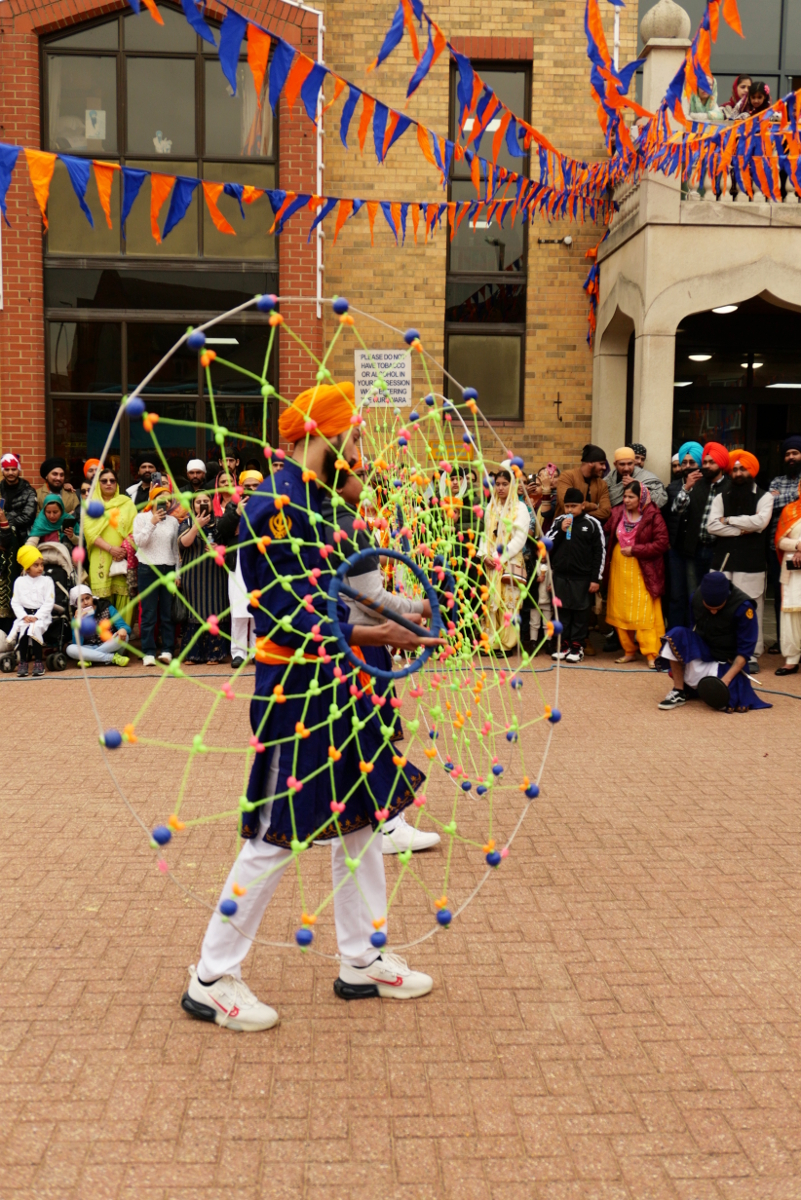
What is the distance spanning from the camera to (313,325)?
12922mm

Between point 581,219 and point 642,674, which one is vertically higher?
point 581,219

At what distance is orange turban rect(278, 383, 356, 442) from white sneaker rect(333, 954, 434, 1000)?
1980 mm

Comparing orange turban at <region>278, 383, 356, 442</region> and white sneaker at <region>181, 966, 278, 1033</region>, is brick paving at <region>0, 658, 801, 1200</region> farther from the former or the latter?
orange turban at <region>278, 383, 356, 442</region>

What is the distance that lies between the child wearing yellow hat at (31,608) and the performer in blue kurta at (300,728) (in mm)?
7270

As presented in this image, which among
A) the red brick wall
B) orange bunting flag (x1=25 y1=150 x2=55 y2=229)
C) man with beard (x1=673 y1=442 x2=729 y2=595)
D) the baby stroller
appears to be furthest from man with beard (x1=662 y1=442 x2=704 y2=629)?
orange bunting flag (x1=25 y1=150 x2=55 y2=229)

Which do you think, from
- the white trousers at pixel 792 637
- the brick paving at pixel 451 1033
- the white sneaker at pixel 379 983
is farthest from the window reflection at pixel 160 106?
the white sneaker at pixel 379 983

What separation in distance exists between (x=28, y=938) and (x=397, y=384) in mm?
8602

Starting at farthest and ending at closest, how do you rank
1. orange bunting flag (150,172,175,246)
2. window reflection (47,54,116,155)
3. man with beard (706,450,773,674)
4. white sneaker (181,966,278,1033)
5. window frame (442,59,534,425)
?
window frame (442,59,534,425)
window reflection (47,54,116,155)
man with beard (706,450,773,674)
orange bunting flag (150,172,175,246)
white sneaker (181,966,278,1033)

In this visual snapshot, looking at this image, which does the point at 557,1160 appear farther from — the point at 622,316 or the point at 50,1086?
the point at 622,316

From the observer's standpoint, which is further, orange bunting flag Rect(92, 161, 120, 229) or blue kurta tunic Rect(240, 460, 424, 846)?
orange bunting flag Rect(92, 161, 120, 229)

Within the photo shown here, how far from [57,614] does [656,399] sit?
22.5 feet

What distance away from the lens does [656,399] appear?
1178 centimetres

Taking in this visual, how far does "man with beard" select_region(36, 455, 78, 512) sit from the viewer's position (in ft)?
37.8

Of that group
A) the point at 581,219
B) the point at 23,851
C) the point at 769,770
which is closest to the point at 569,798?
the point at 769,770
